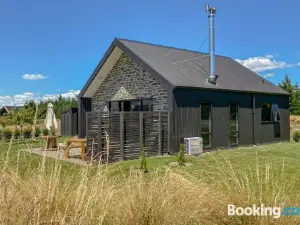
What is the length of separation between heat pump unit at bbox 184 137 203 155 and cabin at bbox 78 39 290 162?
367 millimetres

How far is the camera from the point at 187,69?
15992 mm

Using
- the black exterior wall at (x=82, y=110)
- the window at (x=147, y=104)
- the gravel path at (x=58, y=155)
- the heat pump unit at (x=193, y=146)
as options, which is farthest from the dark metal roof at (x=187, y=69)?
the gravel path at (x=58, y=155)

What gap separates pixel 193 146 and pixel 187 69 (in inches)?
172

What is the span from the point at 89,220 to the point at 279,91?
17687 millimetres

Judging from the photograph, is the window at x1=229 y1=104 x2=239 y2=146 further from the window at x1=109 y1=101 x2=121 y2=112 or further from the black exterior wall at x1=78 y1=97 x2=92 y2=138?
the black exterior wall at x1=78 y1=97 x2=92 y2=138

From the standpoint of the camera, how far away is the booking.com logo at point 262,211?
3.55 m

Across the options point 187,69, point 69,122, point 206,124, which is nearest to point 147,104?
point 187,69

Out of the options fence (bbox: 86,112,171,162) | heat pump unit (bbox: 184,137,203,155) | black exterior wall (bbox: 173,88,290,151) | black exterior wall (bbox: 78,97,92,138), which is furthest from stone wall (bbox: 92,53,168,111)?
heat pump unit (bbox: 184,137,203,155)

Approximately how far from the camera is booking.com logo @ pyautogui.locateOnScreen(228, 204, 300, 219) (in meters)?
3.55

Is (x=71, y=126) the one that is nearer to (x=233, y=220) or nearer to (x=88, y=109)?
(x=88, y=109)

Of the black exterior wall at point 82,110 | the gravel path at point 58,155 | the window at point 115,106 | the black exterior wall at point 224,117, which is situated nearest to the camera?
the gravel path at point 58,155

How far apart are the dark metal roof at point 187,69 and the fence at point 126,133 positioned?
1.74 meters

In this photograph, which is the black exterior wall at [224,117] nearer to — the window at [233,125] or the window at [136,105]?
the window at [233,125]

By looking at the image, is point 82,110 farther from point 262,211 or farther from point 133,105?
Result: point 262,211
